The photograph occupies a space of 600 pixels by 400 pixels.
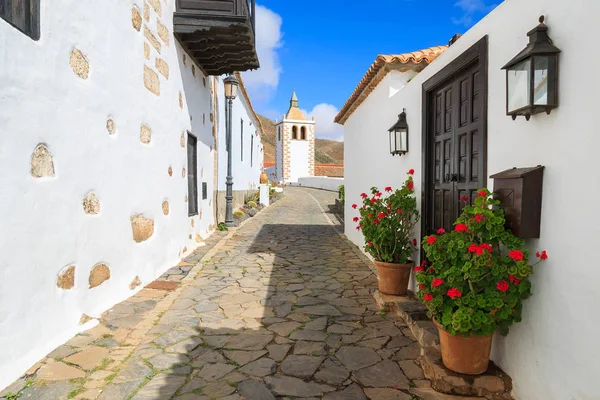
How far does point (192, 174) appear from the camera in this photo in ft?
22.8

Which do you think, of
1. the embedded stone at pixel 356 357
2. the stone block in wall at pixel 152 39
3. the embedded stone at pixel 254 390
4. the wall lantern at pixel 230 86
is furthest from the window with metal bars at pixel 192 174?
the embedded stone at pixel 254 390

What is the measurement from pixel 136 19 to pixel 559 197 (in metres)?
4.41

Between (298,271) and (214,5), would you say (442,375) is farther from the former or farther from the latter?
(214,5)

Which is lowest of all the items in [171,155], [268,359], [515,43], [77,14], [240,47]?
[268,359]

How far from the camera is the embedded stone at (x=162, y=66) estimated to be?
4918mm

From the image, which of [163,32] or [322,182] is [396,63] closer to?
[163,32]

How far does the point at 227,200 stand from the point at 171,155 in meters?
4.38

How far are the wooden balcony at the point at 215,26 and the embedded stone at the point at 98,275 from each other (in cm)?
375

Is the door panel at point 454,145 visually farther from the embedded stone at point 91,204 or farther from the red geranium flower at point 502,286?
the embedded stone at point 91,204

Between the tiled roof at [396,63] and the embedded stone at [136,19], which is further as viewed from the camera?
the tiled roof at [396,63]

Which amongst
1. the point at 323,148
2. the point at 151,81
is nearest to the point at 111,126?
the point at 151,81

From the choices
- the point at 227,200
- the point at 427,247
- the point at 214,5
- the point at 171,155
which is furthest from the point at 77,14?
the point at 227,200

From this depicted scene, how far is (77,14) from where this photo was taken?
3.10 metres

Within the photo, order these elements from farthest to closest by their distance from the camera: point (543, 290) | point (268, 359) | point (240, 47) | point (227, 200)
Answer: point (227, 200), point (240, 47), point (268, 359), point (543, 290)
